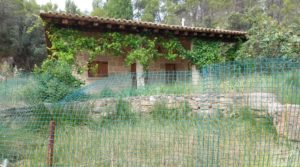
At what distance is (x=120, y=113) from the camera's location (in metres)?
4.76

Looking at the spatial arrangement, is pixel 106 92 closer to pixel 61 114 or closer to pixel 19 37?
pixel 61 114

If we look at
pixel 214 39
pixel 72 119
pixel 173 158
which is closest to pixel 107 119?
pixel 72 119

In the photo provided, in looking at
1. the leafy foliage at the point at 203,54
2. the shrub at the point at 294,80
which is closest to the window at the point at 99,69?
the leafy foliage at the point at 203,54

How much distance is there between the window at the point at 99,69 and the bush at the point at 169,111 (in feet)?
10.1

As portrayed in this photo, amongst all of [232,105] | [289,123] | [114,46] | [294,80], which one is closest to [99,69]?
[114,46]

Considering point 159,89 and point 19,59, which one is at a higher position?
point 19,59

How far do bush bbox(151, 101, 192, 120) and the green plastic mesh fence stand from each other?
0.07 feet

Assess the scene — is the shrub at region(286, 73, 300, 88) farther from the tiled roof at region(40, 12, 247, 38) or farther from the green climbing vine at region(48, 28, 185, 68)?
Answer: the green climbing vine at region(48, 28, 185, 68)

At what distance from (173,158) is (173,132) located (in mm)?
718

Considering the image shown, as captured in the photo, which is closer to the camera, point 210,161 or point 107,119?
point 210,161

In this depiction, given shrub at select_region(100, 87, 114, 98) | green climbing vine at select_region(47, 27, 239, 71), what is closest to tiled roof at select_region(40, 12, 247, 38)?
green climbing vine at select_region(47, 27, 239, 71)

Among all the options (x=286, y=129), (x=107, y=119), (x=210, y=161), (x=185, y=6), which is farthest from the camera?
(x=185, y=6)

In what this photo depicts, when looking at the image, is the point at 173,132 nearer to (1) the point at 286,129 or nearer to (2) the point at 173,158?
(2) the point at 173,158

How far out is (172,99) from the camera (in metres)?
5.35
